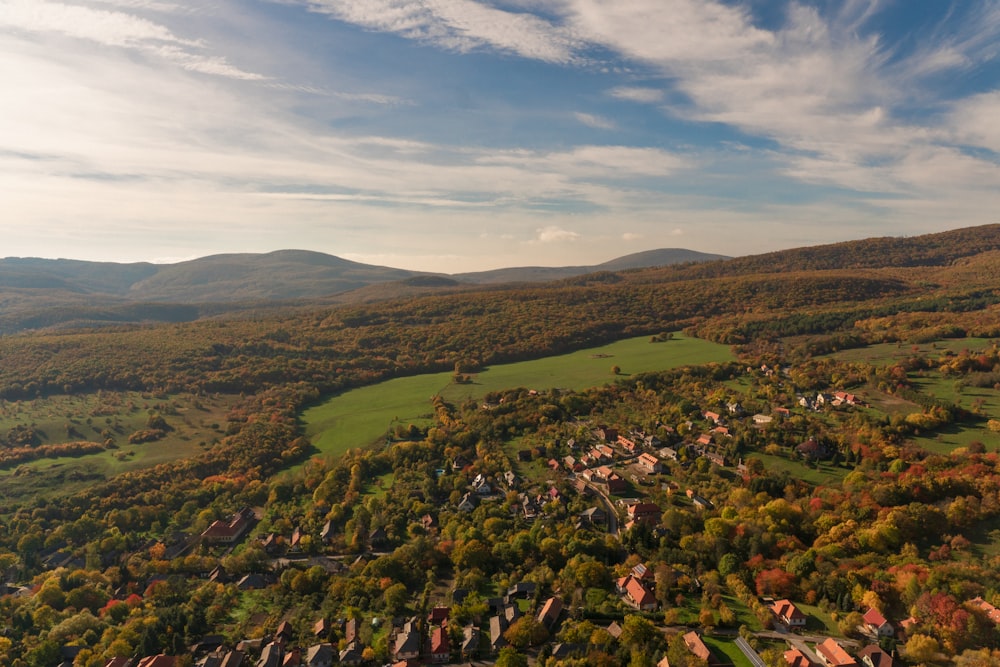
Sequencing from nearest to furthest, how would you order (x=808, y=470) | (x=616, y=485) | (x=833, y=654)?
(x=833, y=654) → (x=808, y=470) → (x=616, y=485)

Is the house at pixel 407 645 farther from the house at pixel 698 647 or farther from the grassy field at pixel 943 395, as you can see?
the grassy field at pixel 943 395

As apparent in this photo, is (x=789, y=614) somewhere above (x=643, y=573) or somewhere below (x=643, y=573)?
above

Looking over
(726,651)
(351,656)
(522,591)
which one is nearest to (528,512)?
(522,591)

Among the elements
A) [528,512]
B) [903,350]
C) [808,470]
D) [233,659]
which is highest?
[903,350]

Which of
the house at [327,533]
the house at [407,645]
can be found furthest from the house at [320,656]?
the house at [327,533]

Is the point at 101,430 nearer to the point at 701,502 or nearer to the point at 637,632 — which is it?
the point at 637,632

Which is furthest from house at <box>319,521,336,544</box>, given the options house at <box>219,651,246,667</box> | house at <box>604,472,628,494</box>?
house at <box>604,472,628,494</box>
